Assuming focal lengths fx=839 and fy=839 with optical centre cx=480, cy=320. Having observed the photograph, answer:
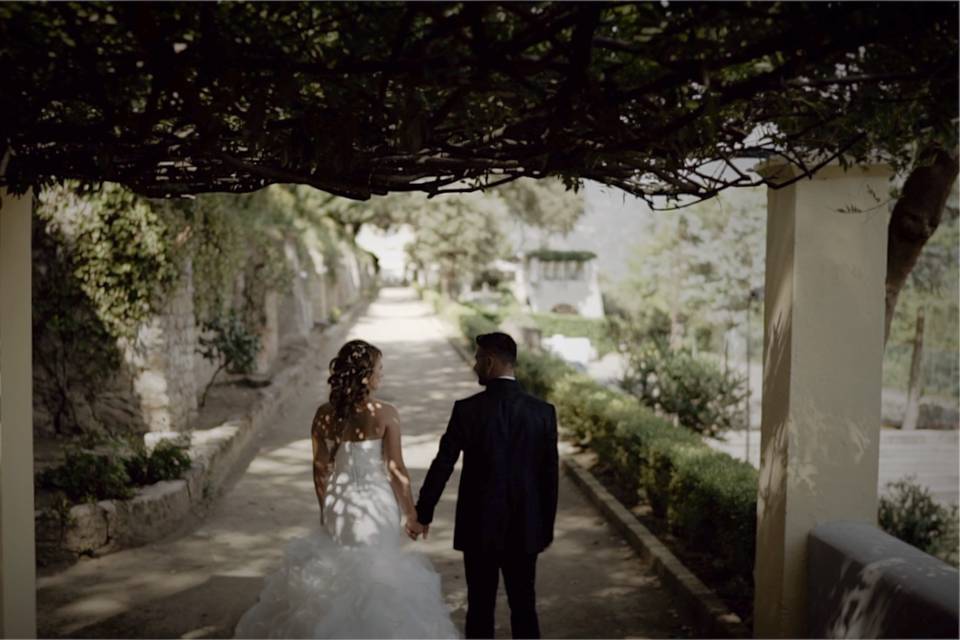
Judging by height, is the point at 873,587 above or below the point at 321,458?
below

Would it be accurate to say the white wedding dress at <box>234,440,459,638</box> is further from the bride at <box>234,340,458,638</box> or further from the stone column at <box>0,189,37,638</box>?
the stone column at <box>0,189,37,638</box>

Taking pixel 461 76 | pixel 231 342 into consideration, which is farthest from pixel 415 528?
pixel 231 342

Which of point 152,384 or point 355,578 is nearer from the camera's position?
Result: point 355,578

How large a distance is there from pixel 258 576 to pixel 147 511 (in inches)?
50.6

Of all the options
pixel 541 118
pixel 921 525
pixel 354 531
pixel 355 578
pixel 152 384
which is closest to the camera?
pixel 541 118

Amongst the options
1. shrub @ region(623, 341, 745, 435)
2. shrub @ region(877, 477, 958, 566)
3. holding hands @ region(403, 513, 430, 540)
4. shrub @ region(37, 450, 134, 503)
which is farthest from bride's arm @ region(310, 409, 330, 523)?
shrub @ region(623, 341, 745, 435)

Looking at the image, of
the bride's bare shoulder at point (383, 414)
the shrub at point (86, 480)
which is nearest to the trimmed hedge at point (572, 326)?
the shrub at point (86, 480)

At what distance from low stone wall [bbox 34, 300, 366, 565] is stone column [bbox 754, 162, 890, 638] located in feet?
16.6

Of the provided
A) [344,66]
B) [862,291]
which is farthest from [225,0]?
[862,291]

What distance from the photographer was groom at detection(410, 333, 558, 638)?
4105 millimetres

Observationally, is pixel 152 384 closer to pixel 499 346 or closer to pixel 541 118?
pixel 499 346

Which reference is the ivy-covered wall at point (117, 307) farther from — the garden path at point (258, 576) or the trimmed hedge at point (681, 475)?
the trimmed hedge at point (681, 475)

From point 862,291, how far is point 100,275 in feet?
25.1

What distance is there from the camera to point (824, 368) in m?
4.49
